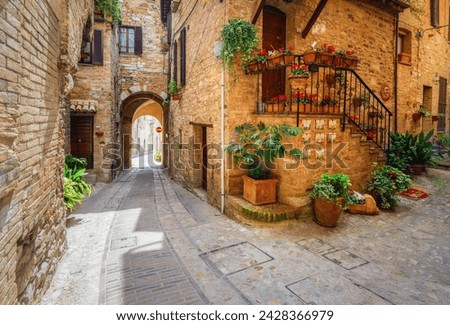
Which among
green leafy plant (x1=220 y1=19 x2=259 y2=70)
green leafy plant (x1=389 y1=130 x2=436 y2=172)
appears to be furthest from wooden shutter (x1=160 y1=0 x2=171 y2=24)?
green leafy plant (x1=389 y1=130 x2=436 y2=172)

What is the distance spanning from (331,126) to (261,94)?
1.78 metres

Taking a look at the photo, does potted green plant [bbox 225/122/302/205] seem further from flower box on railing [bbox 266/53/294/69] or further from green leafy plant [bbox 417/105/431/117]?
green leafy plant [bbox 417/105/431/117]

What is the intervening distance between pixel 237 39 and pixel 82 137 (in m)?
8.21

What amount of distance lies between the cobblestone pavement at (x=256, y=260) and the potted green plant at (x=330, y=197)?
20 centimetres

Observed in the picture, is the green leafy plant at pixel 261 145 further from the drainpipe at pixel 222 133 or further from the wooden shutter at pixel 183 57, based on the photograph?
the wooden shutter at pixel 183 57

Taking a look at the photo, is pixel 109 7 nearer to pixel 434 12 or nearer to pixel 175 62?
pixel 175 62

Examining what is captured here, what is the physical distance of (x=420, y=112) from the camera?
33.3 feet

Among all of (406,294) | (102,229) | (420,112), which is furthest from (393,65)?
(102,229)

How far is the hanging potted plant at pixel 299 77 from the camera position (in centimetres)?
496

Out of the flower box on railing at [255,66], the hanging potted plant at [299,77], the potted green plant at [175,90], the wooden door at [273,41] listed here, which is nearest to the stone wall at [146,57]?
the potted green plant at [175,90]

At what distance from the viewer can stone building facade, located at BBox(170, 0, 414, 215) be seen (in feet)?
17.9

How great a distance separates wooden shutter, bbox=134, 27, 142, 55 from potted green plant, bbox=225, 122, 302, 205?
975 cm

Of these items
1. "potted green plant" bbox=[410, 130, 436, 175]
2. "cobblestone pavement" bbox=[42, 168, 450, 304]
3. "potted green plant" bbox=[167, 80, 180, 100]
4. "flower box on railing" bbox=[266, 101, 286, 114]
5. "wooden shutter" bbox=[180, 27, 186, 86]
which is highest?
"wooden shutter" bbox=[180, 27, 186, 86]
